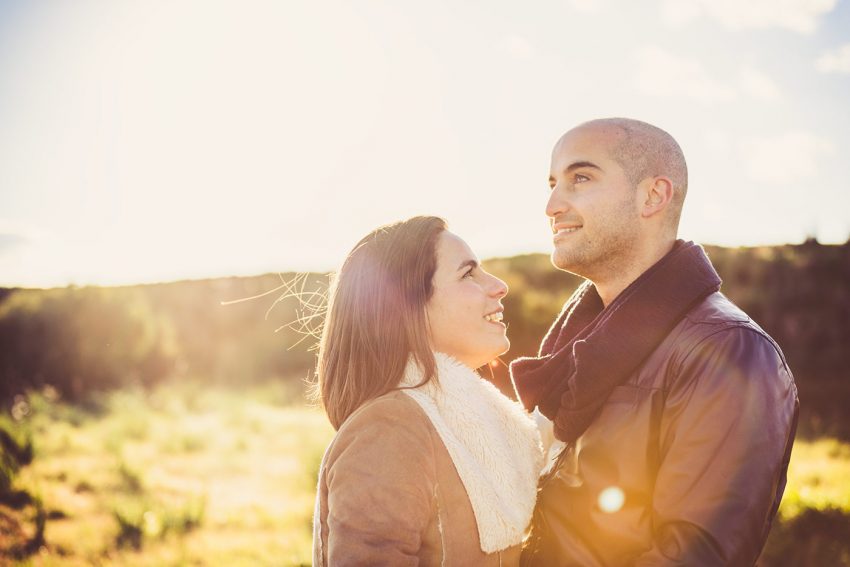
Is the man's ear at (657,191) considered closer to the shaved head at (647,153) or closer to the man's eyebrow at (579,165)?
the shaved head at (647,153)

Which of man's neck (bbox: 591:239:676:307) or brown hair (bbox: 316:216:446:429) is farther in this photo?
man's neck (bbox: 591:239:676:307)

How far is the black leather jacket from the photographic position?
6.73 ft

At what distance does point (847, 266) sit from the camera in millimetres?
14148

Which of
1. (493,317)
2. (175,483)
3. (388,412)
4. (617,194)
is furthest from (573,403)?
(175,483)

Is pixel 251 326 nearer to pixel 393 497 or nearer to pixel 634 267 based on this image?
pixel 634 267

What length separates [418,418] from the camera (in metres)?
2.32

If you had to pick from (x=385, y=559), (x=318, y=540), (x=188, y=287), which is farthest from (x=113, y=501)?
(x=188, y=287)

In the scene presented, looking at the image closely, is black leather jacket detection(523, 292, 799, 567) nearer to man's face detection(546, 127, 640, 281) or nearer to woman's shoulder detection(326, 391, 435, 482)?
man's face detection(546, 127, 640, 281)

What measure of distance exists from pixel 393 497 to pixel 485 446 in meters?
0.55

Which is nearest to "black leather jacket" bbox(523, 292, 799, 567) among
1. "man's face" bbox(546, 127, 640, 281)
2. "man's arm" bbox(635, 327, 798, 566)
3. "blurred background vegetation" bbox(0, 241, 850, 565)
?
"man's arm" bbox(635, 327, 798, 566)

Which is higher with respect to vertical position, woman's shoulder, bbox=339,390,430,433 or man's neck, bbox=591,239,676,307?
man's neck, bbox=591,239,676,307

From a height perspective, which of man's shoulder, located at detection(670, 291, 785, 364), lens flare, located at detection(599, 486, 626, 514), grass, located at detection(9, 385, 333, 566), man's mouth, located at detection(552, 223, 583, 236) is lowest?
grass, located at detection(9, 385, 333, 566)

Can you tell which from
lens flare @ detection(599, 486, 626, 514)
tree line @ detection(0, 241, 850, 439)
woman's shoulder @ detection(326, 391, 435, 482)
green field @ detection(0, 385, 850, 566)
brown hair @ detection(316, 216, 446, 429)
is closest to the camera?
woman's shoulder @ detection(326, 391, 435, 482)

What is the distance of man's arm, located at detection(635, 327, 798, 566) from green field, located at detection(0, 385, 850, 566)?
3.56m
